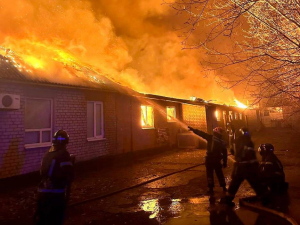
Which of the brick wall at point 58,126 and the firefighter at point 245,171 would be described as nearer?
the firefighter at point 245,171

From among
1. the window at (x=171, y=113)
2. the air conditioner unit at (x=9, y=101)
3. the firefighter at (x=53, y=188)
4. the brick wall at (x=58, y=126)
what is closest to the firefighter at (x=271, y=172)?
the firefighter at (x=53, y=188)

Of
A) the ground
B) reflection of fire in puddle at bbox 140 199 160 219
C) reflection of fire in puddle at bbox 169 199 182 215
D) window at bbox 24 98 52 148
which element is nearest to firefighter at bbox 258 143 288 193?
the ground

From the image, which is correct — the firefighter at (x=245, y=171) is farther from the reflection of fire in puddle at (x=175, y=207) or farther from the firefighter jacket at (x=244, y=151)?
the reflection of fire in puddle at (x=175, y=207)

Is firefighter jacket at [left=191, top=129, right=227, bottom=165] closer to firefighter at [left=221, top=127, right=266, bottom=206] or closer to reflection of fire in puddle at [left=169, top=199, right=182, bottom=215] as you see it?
firefighter at [left=221, top=127, right=266, bottom=206]

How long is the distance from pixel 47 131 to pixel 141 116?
5960 millimetres

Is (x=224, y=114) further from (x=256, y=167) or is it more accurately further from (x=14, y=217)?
(x=14, y=217)

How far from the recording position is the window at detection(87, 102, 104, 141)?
33.3 ft

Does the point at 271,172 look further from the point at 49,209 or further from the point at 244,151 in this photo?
the point at 49,209

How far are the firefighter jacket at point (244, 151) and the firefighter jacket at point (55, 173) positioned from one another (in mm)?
3652

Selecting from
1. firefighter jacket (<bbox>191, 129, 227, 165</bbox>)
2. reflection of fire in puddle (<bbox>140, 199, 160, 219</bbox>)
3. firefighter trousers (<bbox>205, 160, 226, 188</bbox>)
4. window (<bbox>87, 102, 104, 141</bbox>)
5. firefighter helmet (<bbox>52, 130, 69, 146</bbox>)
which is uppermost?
window (<bbox>87, 102, 104, 141</bbox>)

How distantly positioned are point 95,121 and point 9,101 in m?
3.99

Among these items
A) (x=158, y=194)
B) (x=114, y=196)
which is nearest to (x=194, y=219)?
(x=158, y=194)

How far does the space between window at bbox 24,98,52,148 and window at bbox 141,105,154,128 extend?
607cm

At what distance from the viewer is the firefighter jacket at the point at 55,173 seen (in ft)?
10.5
